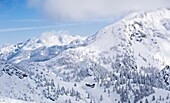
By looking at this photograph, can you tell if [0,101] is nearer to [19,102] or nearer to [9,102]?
[9,102]

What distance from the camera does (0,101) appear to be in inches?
6516

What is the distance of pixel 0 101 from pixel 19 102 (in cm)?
2217

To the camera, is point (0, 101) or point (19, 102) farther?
point (19, 102)

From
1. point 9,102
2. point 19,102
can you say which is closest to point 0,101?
point 9,102

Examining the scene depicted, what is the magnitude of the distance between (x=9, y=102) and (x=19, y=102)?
15.2 meters

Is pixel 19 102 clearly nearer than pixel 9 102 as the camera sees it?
No

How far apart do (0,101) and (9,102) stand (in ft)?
23.6

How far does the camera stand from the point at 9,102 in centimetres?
17200

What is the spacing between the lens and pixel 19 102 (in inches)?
7357
